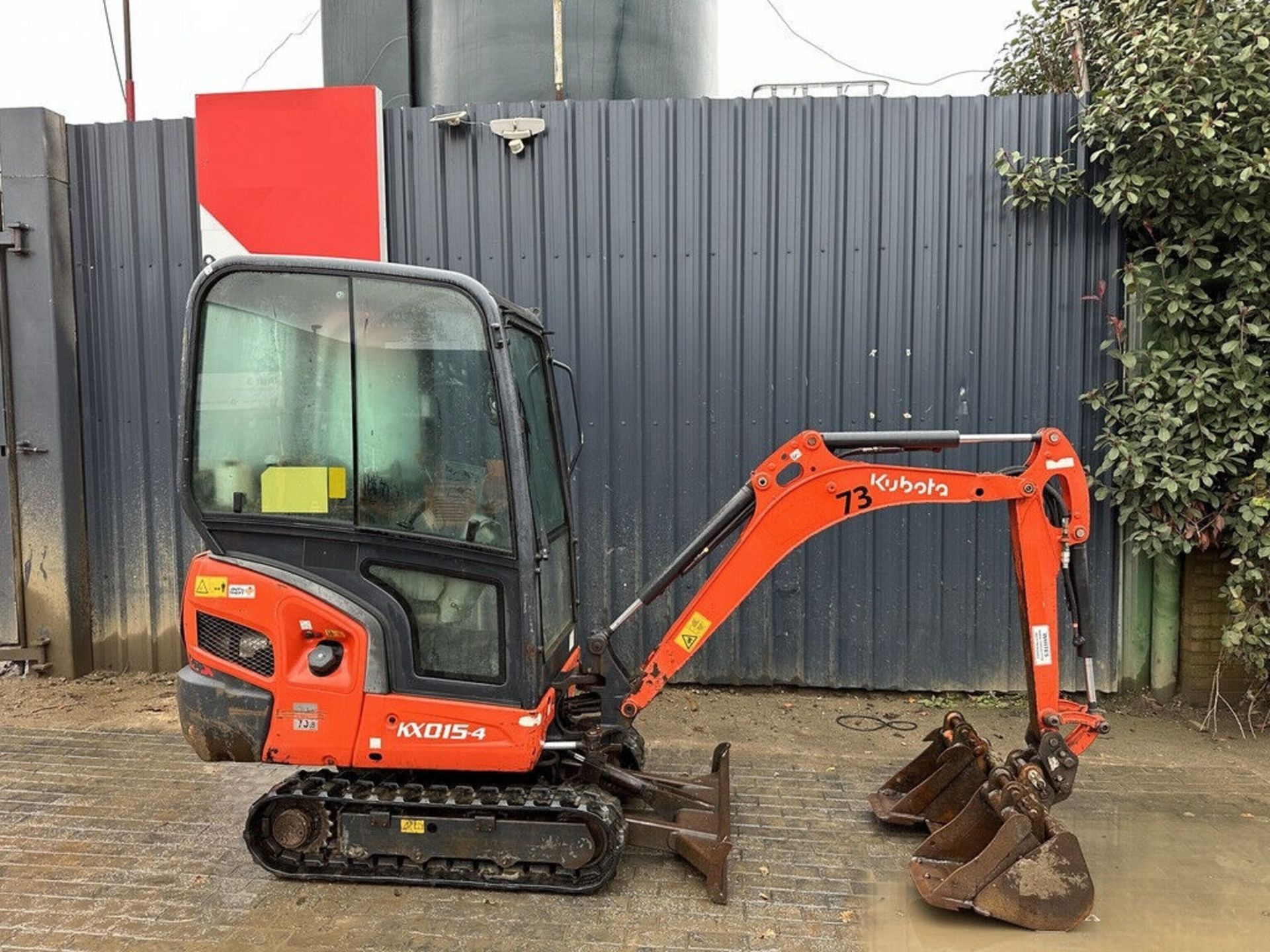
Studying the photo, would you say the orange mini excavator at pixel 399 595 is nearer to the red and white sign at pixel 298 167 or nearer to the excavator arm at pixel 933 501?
the excavator arm at pixel 933 501

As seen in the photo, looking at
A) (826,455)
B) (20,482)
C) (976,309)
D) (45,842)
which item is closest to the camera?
(826,455)

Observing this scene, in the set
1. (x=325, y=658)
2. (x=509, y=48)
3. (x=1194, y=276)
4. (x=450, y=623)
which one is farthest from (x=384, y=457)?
(x=1194, y=276)

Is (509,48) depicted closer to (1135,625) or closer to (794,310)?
(794,310)

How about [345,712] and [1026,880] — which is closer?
[1026,880]

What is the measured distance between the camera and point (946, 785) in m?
3.96

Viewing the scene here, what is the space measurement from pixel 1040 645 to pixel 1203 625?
2878 millimetres

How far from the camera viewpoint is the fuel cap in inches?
131

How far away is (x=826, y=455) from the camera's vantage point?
141 inches

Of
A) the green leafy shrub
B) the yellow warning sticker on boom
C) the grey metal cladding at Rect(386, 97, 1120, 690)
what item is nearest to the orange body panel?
the yellow warning sticker on boom

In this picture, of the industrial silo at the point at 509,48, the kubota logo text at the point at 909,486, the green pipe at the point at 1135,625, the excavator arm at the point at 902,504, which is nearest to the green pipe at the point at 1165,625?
the green pipe at the point at 1135,625

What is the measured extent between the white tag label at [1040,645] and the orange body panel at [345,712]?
85.0 inches

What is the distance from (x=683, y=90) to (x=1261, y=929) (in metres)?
7.08

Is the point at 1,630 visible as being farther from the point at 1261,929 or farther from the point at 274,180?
the point at 1261,929

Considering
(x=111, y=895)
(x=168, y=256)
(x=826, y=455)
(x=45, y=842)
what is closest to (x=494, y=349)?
(x=826, y=455)
